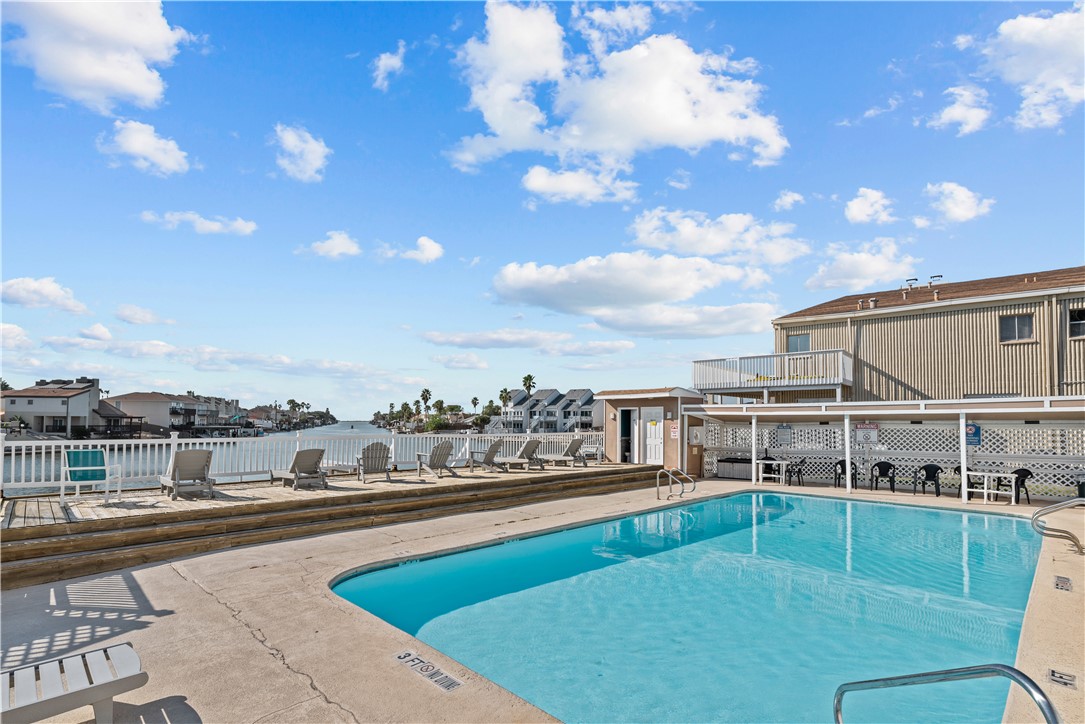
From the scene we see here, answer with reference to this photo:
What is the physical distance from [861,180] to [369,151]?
12765mm

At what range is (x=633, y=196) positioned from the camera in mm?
16703

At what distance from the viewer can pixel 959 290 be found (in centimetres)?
2116

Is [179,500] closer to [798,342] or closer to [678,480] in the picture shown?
[678,480]

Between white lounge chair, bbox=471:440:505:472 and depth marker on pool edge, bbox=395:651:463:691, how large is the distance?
397 inches

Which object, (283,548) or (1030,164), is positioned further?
(1030,164)

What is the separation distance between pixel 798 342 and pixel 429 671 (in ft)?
74.2

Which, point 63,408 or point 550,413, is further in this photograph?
point 550,413

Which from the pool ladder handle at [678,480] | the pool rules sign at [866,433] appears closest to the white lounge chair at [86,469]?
the pool ladder handle at [678,480]

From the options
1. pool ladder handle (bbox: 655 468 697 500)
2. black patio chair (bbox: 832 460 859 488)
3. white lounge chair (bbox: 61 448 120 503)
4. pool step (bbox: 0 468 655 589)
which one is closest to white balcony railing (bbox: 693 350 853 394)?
black patio chair (bbox: 832 460 859 488)

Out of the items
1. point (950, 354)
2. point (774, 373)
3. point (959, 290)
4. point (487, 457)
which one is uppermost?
point (959, 290)

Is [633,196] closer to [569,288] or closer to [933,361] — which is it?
[569,288]

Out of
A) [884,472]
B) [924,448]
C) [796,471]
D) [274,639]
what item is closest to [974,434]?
[924,448]

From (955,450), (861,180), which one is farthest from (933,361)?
(861,180)

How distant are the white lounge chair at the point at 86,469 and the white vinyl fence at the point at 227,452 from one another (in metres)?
0.11
